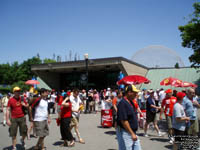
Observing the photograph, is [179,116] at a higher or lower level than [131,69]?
lower

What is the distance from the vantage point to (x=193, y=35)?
50.6ft

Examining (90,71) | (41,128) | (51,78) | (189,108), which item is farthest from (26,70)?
(189,108)

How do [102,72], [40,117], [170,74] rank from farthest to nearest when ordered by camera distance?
[102,72], [170,74], [40,117]

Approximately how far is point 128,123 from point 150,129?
6.49m

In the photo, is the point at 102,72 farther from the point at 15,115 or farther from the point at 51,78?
the point at 15,115

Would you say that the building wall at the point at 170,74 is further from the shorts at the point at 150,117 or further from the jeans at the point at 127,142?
the jeans at the point at 127,142

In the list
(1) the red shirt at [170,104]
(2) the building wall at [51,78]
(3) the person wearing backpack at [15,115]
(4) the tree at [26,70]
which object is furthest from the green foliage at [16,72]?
(1) the red shirt at [170,104]

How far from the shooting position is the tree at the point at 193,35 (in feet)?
48.5

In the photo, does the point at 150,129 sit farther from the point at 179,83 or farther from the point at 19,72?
the point at 19,72

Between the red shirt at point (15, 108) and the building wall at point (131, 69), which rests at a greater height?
the building wall at point (131, 69)

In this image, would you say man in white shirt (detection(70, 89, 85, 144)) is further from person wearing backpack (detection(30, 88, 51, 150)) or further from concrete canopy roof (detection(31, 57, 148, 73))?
concrete canopy roof (detection(31, 57, 148, 73))

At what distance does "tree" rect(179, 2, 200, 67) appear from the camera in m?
14.8

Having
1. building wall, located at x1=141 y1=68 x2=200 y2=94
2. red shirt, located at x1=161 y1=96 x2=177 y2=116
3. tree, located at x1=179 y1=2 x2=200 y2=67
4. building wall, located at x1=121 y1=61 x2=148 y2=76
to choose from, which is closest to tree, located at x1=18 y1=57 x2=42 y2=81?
building wall, located at x1=121 y1=61 x2=148 y2=76

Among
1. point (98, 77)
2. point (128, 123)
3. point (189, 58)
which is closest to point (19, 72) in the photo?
point (98, 77)
